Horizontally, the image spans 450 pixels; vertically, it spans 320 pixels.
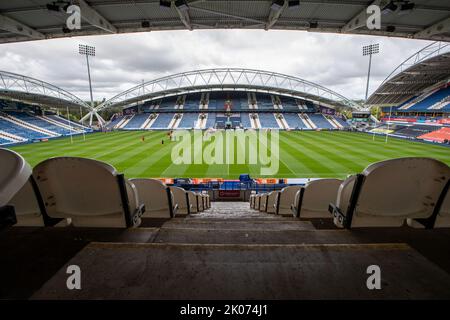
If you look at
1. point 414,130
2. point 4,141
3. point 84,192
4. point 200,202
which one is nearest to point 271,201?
point 200,202

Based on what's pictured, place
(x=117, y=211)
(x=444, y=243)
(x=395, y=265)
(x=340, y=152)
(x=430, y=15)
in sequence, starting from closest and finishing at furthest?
(x=395, y=265), (x=444, y=243), (x=117, y=211), (x=430, y=15), (x=340, y=152)

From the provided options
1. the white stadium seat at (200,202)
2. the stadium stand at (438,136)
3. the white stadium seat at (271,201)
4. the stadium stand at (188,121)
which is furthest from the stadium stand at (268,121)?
the white stadium seat at (271,201)

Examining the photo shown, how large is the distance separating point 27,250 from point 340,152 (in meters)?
28.4

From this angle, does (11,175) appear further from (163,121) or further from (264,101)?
(264,101)

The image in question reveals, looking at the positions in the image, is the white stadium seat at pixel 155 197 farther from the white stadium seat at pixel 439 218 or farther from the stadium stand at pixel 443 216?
the stadium stand at pixel 443 216

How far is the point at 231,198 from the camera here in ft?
47.1

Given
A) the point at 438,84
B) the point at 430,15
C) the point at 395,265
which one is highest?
the point at 438,84

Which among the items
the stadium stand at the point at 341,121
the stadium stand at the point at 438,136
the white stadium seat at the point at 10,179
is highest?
the stadium stand at the point at 341,121

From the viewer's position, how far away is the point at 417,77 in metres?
43.7

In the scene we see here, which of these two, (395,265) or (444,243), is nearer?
(395,265)

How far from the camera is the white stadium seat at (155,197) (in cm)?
451

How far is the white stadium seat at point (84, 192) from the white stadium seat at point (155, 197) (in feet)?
6.81
